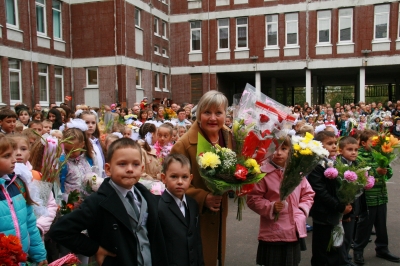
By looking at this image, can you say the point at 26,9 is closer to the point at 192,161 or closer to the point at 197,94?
the point at 197,94

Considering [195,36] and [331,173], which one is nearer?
[331,173]

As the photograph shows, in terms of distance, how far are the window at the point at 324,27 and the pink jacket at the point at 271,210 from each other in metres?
25.0

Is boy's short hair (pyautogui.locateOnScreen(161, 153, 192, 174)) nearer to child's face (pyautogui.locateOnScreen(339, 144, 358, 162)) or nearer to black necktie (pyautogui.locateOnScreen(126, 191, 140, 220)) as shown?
black necktie (pyautogui.locateOnScreen(126, 191, 140, 220))

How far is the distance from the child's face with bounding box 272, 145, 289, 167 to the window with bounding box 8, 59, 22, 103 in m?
17.3

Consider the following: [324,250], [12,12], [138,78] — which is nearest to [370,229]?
[324,250]

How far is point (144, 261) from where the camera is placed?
267 centimetres

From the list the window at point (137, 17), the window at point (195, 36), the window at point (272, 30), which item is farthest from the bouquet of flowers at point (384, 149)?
the window at point (195, 36)

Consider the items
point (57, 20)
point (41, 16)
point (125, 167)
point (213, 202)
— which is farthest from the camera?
point (57, 20)

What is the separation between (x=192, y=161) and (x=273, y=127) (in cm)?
76

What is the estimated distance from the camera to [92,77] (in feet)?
78.6

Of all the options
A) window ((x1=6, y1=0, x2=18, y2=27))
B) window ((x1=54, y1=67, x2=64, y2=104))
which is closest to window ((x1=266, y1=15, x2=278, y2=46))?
window ((x1=54, y1=67, x2=64, y2=104))

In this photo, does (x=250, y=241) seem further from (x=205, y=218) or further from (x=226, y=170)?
(x=226, y=170)

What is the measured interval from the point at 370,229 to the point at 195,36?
2600 centimetres

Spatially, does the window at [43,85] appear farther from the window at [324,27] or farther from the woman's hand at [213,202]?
the woman's hand at [213,202]
